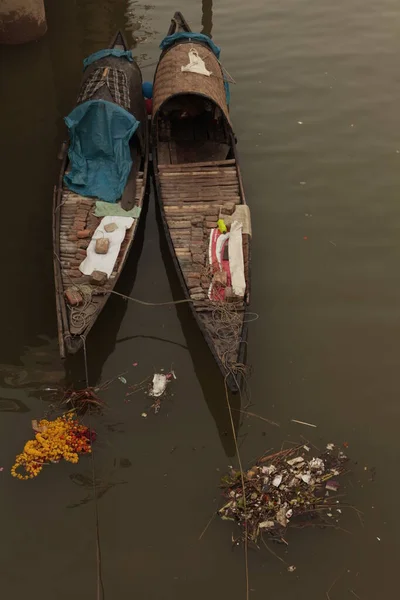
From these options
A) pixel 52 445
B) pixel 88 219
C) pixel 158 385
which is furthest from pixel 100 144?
pixel 52 445

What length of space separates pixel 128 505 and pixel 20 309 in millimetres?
3315

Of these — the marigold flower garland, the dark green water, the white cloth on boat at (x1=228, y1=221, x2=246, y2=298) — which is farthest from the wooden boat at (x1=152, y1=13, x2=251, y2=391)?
the marigold flower garland

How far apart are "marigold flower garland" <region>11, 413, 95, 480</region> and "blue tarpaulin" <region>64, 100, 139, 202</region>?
3.94 m

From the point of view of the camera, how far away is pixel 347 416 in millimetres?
6930

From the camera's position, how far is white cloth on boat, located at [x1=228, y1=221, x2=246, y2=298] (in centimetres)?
723

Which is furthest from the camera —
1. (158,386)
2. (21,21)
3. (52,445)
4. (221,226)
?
(21,21)

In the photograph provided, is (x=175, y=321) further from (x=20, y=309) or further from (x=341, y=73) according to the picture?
(x=341, y=73)

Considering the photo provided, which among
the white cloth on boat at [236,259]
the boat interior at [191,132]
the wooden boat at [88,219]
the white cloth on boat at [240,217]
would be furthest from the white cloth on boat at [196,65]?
the white cloth on boat at [236,259]

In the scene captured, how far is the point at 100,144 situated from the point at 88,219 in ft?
5.04

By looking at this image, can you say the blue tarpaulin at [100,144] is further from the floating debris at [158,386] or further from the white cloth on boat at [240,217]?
the floating debris at [158,386]

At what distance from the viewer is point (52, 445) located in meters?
6.38

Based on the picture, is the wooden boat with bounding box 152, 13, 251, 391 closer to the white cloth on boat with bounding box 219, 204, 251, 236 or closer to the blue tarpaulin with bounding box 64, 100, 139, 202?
the white cloth on boat with bounding box 219, 204, 251, 236

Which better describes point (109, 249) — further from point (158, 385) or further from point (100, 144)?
point (100, 144)

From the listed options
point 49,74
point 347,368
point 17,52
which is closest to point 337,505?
point 347,368
